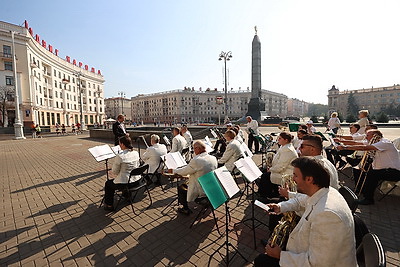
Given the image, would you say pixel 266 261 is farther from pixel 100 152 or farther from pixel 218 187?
pixel 100 152

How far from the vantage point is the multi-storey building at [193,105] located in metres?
100

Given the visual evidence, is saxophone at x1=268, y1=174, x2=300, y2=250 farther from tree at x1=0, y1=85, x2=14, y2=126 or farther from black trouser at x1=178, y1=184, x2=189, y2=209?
tree at x1=0, y1=85, x2=14, y2=126

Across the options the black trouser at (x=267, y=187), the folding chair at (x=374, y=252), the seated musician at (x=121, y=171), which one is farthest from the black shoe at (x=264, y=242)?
the seated musician at (x=121, y=171)

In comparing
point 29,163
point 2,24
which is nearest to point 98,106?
point 2,24

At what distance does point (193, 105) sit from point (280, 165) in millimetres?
98829

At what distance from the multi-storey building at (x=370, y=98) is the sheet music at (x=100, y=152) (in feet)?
358

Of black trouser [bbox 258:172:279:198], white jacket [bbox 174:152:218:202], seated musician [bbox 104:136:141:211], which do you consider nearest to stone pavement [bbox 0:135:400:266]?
seated musician [bbox 104:136:141:211]

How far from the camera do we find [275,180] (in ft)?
14.4

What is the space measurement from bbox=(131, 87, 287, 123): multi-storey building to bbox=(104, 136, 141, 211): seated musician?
301 ft

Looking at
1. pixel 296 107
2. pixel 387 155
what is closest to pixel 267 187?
pixel 387 155

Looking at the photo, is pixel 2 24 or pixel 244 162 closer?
pixel 244 162

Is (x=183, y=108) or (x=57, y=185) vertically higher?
(x=183, y=108)

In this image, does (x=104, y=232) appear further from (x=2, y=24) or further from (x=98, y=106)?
(x=98, y=106)

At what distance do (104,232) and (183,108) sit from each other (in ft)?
319
